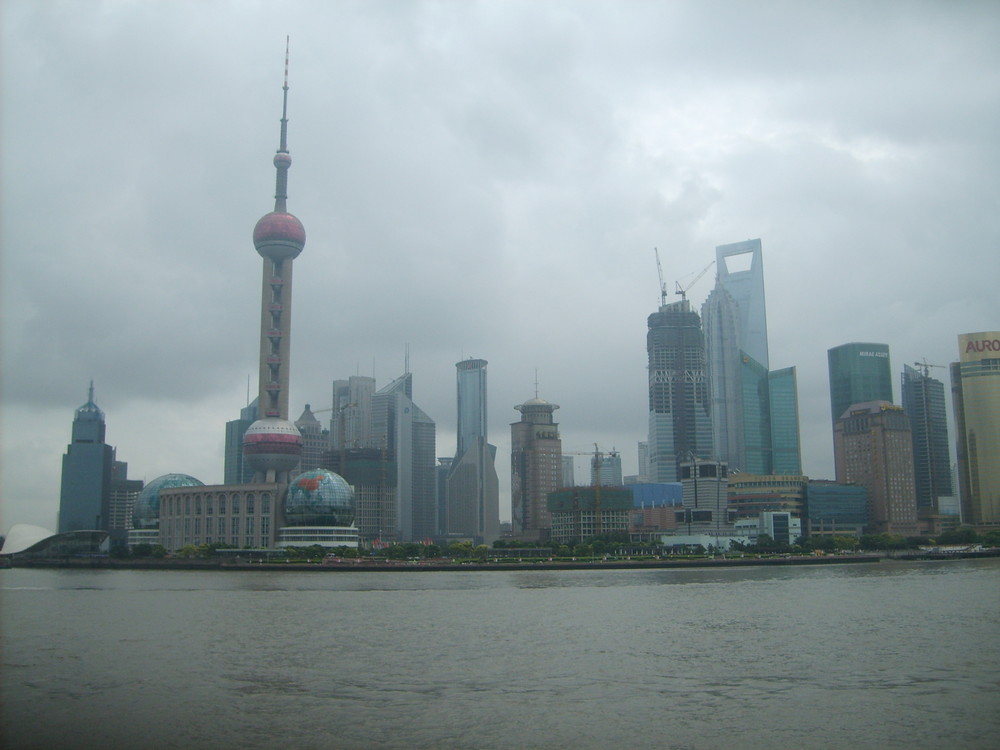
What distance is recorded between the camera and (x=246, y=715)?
3834 centimetres

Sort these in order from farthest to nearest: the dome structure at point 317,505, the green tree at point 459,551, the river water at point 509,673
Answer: the dome structure at point 317,505 → the green tree at point 459,551 → the river water at point 509,673

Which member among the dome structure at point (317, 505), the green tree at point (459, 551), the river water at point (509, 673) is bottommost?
the river water at point (509, 673)

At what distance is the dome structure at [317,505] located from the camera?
196 meters

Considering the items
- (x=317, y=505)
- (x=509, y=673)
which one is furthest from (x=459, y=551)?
(x=509, y=673)

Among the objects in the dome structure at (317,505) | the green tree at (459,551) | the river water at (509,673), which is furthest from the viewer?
the dome structure at (317,505)

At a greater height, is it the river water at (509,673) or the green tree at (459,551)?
the green tree at (459,551)

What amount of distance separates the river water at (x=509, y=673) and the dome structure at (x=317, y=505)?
108 meters

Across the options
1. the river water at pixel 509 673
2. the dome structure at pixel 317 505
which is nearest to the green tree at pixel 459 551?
the dome structure at pixel 317 505

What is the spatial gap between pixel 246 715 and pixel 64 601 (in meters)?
59.9

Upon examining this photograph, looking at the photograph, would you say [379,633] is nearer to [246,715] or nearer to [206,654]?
[206,654]

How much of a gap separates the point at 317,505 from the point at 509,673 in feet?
504

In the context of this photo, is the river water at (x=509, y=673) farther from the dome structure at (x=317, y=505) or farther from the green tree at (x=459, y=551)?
the dome structure at (x=317, y=505)

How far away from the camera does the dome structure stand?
641 ft

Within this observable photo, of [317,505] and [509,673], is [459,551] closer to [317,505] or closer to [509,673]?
[317,505]
